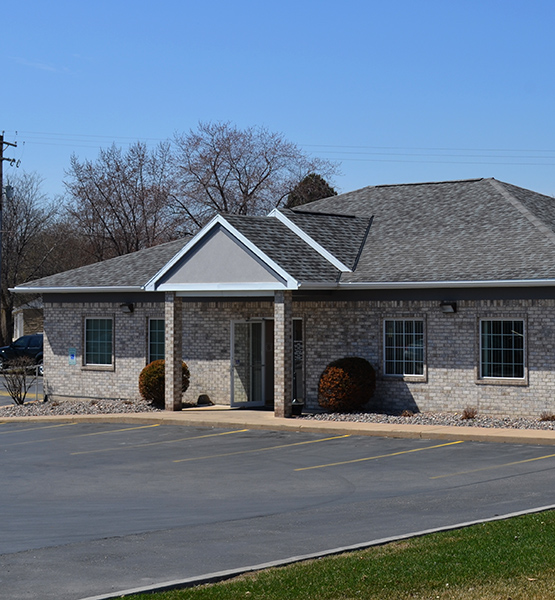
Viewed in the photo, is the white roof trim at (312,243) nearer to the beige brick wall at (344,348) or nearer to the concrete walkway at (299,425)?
the beige brick wall at (344,348)

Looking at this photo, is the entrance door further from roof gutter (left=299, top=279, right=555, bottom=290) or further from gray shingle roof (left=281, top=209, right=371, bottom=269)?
roof gutter (left=299, top=279, right=555, bottom=290)

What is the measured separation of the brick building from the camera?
21.9 m

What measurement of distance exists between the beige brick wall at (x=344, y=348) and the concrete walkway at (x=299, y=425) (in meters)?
1.90

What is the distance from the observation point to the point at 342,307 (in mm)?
24094

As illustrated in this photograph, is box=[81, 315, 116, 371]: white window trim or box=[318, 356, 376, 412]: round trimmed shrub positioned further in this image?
box=[81, 315, 116, 371]: white window trim

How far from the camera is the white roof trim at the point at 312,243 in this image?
24359mm

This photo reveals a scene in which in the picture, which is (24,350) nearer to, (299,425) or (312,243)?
(312,243)

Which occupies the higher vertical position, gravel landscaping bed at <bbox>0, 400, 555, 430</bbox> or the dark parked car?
the dark parked car

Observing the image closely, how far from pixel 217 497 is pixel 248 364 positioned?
42.7 ft

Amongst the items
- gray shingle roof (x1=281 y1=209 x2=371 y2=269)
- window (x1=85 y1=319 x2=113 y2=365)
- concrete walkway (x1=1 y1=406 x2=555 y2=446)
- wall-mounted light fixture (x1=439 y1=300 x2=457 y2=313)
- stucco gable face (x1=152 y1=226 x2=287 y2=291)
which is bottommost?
concrete walkway (x1=1 y1=406 x2=555 y2=446)

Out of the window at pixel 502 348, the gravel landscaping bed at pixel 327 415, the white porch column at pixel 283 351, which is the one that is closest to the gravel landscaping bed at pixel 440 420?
the gravel landscaping bed at pixel 327 415

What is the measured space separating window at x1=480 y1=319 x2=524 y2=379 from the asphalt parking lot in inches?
154

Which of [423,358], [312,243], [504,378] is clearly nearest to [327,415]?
[423,358]

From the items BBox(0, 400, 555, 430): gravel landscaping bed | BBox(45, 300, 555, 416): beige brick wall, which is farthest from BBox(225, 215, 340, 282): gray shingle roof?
BBox(0, 400, 555, 430): gravel landscaping bed
